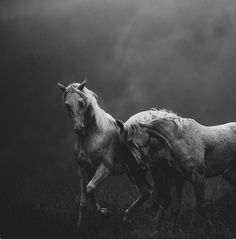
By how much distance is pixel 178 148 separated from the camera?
21.7 ft

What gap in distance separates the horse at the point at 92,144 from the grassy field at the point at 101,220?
0.34m

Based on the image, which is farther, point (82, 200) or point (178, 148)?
point (82, 200)

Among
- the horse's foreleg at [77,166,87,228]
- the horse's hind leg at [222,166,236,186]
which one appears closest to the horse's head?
the horse's foreleg at [77,166,87,228]

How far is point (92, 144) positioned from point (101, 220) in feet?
3.79

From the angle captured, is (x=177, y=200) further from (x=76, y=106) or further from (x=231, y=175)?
(x=76, y=106)

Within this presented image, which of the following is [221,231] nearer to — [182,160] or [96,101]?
[182,160]

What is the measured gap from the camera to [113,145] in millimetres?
7141

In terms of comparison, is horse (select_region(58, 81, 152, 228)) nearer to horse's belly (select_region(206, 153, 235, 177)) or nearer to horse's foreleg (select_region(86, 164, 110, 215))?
horse's foreleg (select_region(86, 164, 110, 215))

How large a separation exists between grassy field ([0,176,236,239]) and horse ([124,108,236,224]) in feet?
1.52

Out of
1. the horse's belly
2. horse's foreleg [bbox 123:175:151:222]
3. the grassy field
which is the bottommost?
the grassy field

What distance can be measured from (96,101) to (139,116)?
74cm

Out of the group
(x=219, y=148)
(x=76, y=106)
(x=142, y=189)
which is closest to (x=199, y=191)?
(x=219, y=148)

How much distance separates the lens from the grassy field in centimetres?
590

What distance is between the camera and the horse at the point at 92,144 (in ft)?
21.7
